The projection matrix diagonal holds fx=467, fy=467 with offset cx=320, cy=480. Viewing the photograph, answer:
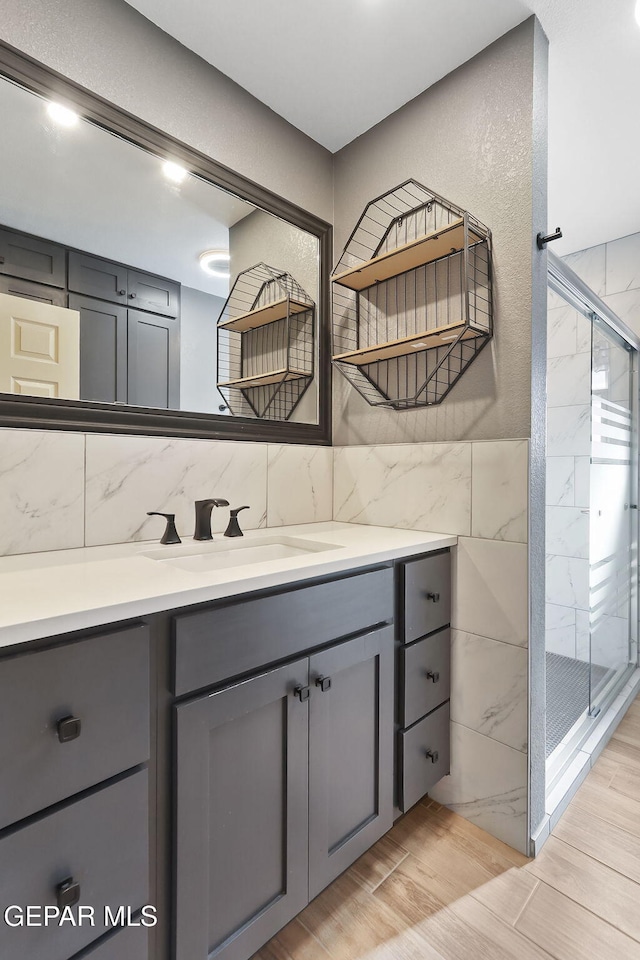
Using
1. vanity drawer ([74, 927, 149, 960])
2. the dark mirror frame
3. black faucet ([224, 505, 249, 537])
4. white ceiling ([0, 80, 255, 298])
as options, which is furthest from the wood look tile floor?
white ceiling ([0, 80, 255, 298])

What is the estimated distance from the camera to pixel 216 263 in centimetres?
158

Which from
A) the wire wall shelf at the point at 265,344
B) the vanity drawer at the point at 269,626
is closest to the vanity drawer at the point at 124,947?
the vanity drawer at the point at 269,626

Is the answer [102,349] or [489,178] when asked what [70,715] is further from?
[489,178]

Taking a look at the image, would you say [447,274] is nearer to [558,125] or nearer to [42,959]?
[558,125]

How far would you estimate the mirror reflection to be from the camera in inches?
46.8

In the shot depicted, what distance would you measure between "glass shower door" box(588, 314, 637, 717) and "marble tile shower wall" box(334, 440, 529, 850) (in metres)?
0.84

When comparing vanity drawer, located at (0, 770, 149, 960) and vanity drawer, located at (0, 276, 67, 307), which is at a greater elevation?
vanity drawer, located at (0, 276, 67, 307)

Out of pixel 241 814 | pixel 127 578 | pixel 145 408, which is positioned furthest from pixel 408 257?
pixel 241 814

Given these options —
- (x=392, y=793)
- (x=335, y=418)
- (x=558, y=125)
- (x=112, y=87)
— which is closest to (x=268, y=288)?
(x=335, y=418)

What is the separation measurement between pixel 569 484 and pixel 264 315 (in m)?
1.42

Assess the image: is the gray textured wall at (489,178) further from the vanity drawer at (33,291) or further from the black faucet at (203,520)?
the vanity drawer at (33,291)

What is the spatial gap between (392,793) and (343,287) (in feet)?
5.94

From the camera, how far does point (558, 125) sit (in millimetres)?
1855

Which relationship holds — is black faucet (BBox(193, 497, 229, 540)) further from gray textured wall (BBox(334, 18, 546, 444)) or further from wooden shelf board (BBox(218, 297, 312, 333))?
gray textured wall (BBox(334, 18, 546, 444))
